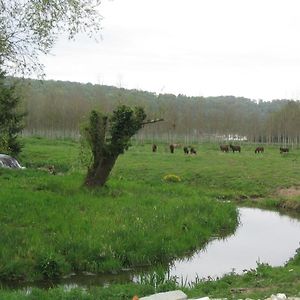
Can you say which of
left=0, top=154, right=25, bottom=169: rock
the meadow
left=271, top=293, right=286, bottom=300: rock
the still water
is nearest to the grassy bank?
the meadow

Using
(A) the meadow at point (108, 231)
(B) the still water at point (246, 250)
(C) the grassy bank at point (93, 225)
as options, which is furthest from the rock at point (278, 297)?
(C) the grassy bank at point (93, 225)

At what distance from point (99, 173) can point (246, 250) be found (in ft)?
29.6

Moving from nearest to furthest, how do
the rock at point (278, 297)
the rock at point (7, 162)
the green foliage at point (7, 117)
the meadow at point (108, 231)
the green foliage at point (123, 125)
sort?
the rock at point (278, 297), the meadow at point (108, 231), the green foliage at point (7, 117), the green foliage at point (123, 125), the rock at point (7, 162)

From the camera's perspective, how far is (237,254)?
725 inches

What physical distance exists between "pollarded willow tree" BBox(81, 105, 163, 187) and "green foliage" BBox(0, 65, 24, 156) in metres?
4.01

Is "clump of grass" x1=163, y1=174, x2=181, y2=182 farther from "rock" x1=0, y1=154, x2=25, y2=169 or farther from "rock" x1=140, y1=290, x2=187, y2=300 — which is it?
"rock" x1=140, y1=290, x2=187, y2=300

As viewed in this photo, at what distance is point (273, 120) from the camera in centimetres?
11488

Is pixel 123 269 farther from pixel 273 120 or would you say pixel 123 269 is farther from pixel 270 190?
pixel 273 120

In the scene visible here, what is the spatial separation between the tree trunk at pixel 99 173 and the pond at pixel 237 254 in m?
7.02

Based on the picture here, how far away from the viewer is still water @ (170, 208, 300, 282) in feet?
53.2

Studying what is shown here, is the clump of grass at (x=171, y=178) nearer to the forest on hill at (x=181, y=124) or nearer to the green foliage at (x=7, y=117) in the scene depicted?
the green foliage at (x=7, y=117)

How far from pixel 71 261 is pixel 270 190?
23.5 meters

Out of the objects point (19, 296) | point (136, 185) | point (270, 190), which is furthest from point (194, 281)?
point (270, 190)

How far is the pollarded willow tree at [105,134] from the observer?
24.9 m
